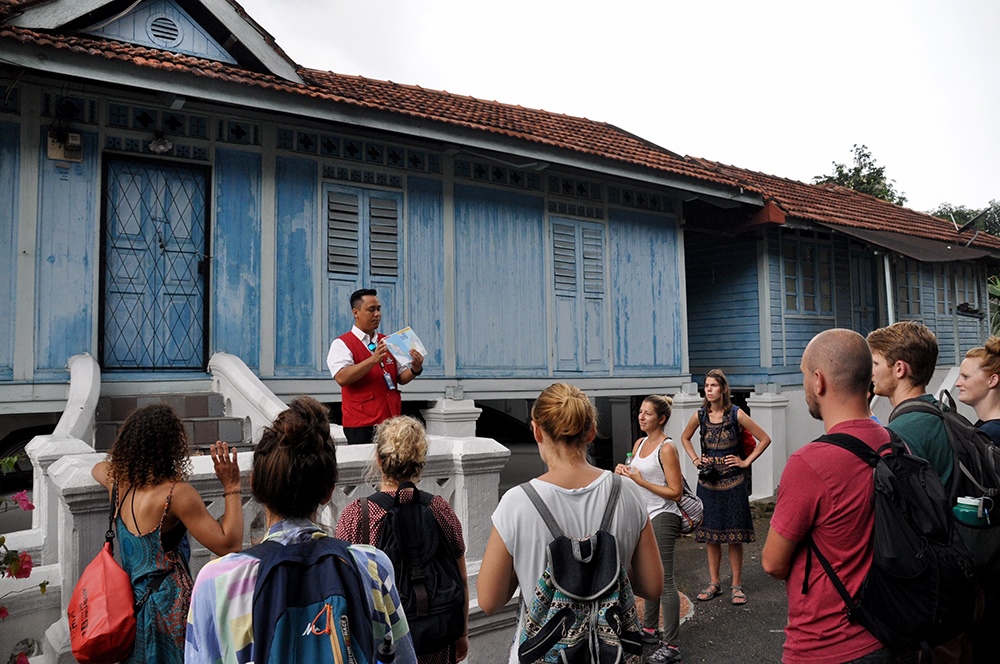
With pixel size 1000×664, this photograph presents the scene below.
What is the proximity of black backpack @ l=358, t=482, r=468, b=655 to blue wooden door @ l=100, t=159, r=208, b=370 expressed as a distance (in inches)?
215

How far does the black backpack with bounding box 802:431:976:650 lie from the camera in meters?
2.25

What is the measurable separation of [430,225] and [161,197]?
10.1ft

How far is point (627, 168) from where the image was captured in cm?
1020

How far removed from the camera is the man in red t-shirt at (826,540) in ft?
7.74

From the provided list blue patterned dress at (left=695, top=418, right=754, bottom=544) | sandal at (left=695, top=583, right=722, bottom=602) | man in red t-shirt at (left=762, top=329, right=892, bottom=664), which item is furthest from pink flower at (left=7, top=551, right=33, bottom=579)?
sandal at (left=695, top=583, right=722, bottom=602)

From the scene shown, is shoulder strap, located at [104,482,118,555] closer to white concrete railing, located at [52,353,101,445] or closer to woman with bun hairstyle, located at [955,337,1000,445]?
white concrete railing, located at [52,353,101,445]

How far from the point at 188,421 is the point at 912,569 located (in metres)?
6.02

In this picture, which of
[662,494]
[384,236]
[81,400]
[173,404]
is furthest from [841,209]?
[81,400]

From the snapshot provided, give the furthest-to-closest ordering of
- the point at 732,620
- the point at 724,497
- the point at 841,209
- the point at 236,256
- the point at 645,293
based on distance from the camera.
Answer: the point at 841,209
the point at 645,293
the point at 236,256
the point at 724,497
the point at 732,620

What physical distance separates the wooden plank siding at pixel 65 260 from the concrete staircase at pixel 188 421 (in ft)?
1.95

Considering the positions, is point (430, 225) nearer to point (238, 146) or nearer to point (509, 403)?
point (238, 146)

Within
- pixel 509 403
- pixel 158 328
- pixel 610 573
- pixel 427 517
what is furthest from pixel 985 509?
pixel 509 403

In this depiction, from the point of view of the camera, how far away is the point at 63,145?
23.1 feet

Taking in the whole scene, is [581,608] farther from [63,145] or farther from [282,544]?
[63,145]
